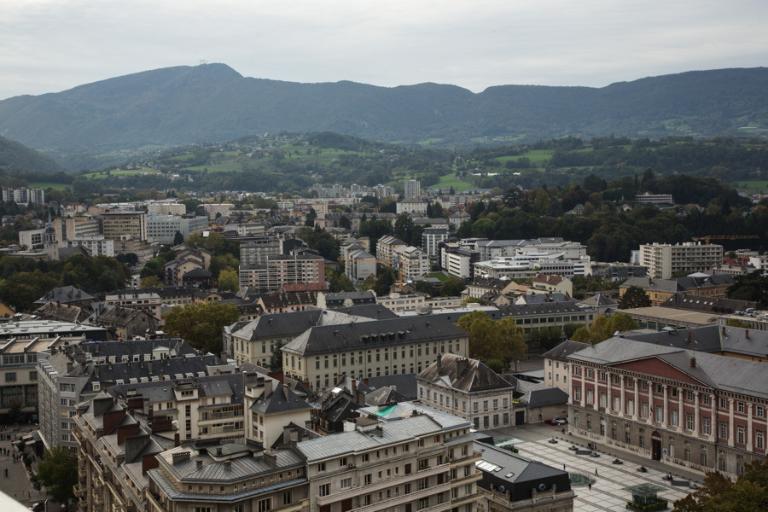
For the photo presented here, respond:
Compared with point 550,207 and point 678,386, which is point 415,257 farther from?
point 678,386

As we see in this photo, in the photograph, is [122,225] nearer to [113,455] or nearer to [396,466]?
[113,455]

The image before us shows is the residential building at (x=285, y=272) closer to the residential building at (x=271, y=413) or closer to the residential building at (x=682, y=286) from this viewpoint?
the residential building at (x=682, y=286)

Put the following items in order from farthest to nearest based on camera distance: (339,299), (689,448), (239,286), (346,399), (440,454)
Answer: (239,286), (339,299), (689,448), (346,399), (440,454)

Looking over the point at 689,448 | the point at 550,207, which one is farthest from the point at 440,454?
the point at 550,207

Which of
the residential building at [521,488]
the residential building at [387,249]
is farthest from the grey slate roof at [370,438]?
the residential building at [387,249]

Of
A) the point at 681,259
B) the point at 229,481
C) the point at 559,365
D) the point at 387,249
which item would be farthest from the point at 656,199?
the point at 229,481

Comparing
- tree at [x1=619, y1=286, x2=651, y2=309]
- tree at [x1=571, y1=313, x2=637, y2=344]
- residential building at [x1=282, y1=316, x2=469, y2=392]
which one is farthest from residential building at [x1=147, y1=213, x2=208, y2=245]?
tree at [x1=571, y1=313, x2=637, y2=344]

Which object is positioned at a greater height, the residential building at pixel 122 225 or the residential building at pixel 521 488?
the residential building at pixel 122 225
